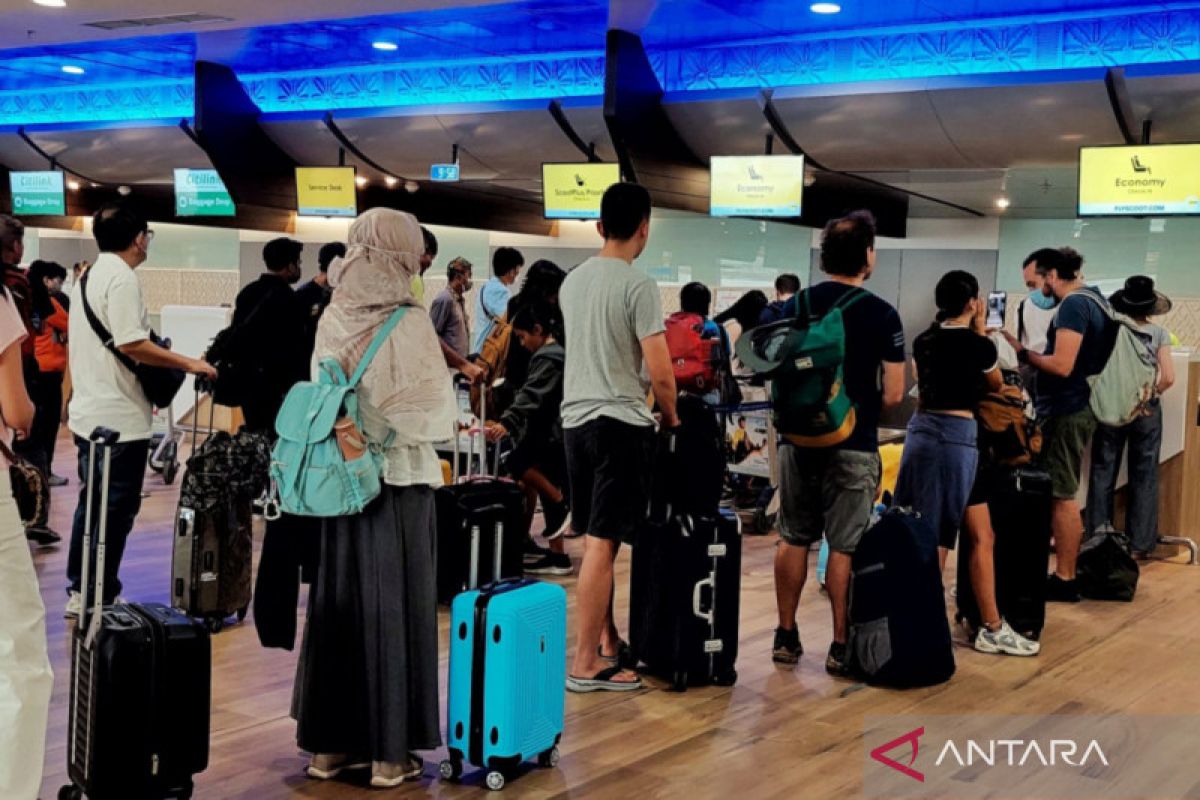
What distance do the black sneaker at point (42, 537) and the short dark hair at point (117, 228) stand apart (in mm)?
2505

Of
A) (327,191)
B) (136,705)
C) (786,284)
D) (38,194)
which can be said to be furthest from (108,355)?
(38,194)

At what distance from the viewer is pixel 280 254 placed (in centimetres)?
614

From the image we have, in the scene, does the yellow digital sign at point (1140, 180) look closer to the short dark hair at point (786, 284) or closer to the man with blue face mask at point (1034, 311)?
the man with blue face mask at point (1034, 311)

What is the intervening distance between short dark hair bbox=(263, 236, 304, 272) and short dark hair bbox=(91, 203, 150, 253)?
35.3 inches

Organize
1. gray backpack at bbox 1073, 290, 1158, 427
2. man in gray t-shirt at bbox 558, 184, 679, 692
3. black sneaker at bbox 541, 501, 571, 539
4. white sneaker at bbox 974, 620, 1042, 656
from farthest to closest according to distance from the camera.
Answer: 1. gray backpack at bbox 1073, 290, 1158, 427
2. black sneaker at bbox 541, 501, 571, 539
3. white sneaker at bbox 974, 620, 1042, 656
4. man in gray t-shirt at bbox 558, 184, 679, 692

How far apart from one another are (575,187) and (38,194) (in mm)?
7319

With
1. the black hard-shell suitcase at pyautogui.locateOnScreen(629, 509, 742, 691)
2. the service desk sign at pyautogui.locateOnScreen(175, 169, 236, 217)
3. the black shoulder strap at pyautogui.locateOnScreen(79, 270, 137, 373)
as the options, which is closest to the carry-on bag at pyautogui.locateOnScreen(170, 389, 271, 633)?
the black shoulder strap at pyautogui.locateOnScreen(79, 270, 137, 373)

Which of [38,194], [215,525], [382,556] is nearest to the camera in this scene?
[382,556]

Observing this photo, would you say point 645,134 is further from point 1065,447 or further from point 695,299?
point 1065,447

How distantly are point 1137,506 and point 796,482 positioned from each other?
3487 mm

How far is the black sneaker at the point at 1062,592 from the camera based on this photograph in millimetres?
6695

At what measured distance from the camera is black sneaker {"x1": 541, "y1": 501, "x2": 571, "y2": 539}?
268 inches

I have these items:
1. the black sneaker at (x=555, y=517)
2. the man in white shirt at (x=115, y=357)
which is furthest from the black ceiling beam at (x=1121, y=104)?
the man in white shirt at (x=115, y=357)

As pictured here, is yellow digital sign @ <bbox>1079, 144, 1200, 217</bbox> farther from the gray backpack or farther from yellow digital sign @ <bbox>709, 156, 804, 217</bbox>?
the gray backpack
